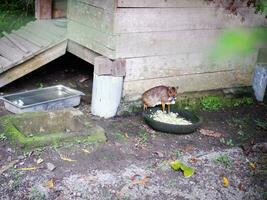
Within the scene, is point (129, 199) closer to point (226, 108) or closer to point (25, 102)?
point (25, 102)

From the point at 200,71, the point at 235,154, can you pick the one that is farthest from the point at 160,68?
the point at 235,154

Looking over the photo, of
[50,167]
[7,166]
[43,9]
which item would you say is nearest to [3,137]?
[7,166]

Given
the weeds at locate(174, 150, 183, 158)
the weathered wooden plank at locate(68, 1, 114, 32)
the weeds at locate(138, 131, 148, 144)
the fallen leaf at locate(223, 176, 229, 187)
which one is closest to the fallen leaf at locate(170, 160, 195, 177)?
the weeds at locate(174, 150, 183, 158)

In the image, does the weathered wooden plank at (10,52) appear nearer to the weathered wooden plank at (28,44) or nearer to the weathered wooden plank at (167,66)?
the weathered wooden plank at (28,44)

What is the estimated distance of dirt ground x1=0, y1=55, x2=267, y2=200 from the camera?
3.67 meters

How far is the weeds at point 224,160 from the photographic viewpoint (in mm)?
4395

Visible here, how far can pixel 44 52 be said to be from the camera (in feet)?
19.0

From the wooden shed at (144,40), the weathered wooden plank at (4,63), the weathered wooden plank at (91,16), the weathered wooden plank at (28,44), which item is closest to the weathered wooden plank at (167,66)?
the wooden shed at (144,40)

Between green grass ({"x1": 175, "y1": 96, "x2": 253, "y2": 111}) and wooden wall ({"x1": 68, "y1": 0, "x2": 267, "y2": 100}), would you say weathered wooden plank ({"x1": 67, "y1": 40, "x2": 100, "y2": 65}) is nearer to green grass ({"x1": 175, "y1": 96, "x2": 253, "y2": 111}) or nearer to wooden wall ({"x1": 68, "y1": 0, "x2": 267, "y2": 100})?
wooden wall ({"x1": 68, "y1": 0, "x2": 267, "y2": 100})

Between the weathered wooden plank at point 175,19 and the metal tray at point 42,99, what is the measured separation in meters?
1.22

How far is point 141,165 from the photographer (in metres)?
4.21

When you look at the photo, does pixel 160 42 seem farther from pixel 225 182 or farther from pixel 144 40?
pixel 225 182

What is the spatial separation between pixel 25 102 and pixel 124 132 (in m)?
1.44

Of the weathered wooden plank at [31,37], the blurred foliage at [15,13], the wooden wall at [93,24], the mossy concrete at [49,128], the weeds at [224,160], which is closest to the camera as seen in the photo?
the mossy concrete at [49,128]
